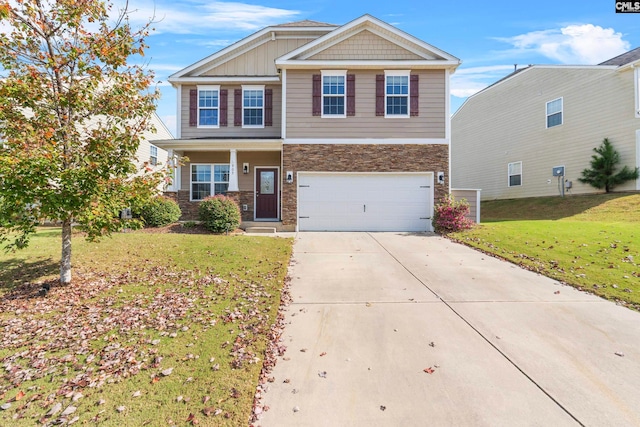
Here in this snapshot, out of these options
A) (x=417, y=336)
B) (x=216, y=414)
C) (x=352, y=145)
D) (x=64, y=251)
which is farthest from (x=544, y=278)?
(x=64, y=251)

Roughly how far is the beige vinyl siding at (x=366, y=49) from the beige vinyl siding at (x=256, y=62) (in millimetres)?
3212

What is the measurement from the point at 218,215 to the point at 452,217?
812cm

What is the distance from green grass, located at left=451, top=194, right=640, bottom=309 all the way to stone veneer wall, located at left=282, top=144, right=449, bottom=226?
2958 mm

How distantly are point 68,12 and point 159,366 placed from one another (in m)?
5.64

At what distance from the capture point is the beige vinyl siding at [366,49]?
12422 mm

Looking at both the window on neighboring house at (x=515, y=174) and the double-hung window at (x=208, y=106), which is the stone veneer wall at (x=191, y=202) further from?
the window on neighboring house at (x=515, y=174)

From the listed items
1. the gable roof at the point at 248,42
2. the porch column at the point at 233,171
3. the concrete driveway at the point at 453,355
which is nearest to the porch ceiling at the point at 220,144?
the porch column at the point at 233,171

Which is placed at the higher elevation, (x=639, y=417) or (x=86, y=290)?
(x=86, y=290)

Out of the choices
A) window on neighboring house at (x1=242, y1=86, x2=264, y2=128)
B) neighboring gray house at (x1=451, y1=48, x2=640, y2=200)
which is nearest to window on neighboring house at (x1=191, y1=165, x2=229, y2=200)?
window on neighboring house at (x1=242, y1=86, x2=264, y2=128)

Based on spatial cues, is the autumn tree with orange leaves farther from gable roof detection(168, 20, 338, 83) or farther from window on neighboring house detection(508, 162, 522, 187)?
window on neighboring house detection(508, 162, 522, 187)

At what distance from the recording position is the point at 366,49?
1246cm

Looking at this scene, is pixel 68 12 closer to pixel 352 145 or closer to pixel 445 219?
pixel 352 145

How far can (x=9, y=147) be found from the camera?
191 inches

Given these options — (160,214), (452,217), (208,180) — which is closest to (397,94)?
(452,217)
